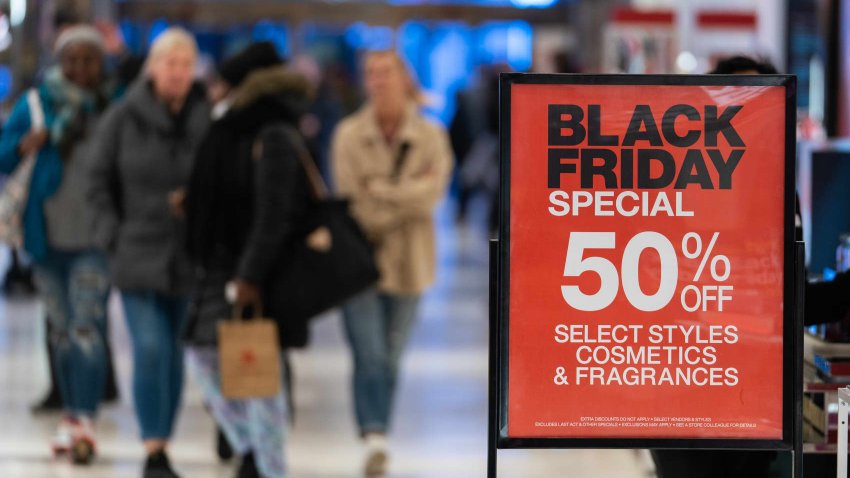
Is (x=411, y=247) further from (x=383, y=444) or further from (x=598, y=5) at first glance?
(x=598, y=5)

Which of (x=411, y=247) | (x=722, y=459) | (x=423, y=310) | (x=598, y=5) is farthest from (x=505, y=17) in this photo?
(x=722, y=459)

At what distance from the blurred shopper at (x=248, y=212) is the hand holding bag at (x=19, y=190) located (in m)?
1.44

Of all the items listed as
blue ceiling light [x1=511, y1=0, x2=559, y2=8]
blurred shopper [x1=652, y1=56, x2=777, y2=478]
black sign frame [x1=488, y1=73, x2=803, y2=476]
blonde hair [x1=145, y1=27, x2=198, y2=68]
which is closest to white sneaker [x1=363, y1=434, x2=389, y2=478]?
blonde hair [x1=145, y1=27, x2=198, y2=68]

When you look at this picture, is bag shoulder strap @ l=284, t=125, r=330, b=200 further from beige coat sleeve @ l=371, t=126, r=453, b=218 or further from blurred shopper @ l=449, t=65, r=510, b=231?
blurred shopper @ l=449, t=65, r=510, b=231

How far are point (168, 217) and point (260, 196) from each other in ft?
2.52

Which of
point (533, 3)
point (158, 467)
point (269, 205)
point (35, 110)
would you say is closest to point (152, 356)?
point (158, 467)

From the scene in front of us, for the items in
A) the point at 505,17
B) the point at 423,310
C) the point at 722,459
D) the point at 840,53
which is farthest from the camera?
the point at 505,17

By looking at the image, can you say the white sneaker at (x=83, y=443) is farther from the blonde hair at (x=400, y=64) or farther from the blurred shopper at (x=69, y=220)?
the blonde hair at (x=400, y=64)

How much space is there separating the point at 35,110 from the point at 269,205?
1.83 meters

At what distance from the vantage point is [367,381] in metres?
6.12

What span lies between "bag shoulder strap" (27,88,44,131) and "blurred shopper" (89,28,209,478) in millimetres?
630

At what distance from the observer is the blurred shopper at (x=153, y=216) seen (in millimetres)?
5730

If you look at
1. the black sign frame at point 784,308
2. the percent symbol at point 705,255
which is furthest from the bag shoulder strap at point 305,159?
the percent symbol at point 705,255

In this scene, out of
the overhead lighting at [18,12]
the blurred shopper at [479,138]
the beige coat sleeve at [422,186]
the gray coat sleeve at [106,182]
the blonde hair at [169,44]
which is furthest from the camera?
the blurred shopper at [479,138]
